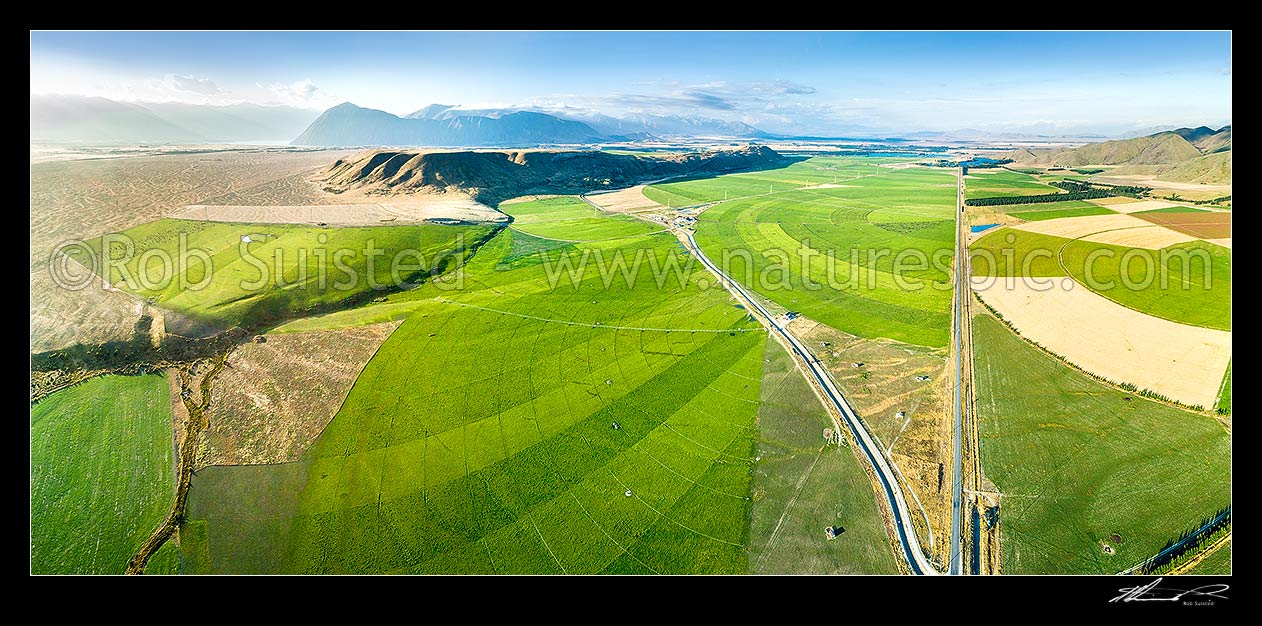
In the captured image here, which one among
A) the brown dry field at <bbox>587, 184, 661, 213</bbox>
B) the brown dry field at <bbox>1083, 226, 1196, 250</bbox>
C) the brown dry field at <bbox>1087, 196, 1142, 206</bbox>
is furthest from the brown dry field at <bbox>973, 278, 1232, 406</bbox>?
the brown dry field at <bbox>587, 184, 661, 213</bbox>

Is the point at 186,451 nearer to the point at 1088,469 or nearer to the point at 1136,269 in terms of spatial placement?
the point at 1088,469

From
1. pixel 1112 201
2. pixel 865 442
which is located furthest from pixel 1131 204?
pixel 865 442

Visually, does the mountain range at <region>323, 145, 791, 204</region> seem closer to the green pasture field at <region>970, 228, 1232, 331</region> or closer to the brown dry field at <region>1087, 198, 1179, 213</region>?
the green pasture field at <region>970, 228, 1232, 331</region>

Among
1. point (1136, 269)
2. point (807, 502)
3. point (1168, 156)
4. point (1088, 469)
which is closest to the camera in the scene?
point (807, 502)

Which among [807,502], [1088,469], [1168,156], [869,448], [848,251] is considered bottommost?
[807,502]

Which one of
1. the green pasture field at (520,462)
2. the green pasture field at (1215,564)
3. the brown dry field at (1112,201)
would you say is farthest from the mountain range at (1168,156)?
the green pasture field at (520,462)
